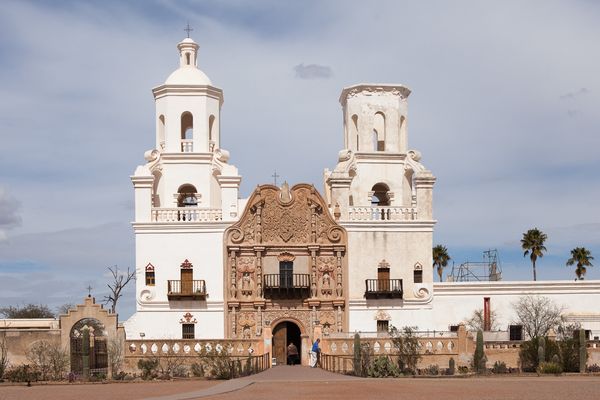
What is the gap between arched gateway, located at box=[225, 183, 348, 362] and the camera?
56.0 meters

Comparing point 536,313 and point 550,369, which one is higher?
point 536,313

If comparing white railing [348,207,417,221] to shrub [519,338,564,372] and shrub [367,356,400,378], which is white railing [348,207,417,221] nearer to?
shrub [519,338,564,372]

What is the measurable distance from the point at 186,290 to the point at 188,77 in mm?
11638

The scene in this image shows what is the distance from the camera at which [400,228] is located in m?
57.0

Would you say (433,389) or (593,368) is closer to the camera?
(433,389)

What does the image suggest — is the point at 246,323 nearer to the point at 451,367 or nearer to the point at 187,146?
the point at 187,146

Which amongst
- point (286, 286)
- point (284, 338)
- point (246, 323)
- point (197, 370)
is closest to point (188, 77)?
point (286, 286)

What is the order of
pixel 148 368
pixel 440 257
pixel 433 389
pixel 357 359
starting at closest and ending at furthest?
pixel 433 389 < pixel 357 359 < pixel 148 368 < pixel 440 257

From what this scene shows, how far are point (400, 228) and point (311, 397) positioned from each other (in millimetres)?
25717

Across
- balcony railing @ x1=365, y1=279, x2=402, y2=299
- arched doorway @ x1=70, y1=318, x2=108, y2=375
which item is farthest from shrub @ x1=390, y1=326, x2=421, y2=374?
arched doorway @ x1=70, y1=318, x2=108, y2=375

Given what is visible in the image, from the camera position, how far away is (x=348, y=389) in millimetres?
35406

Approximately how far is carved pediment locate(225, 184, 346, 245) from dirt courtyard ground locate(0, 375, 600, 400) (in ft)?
51.8

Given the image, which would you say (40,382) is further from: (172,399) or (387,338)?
(387,338)

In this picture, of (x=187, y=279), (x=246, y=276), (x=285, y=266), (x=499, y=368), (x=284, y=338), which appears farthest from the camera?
(x=285, y=266)
